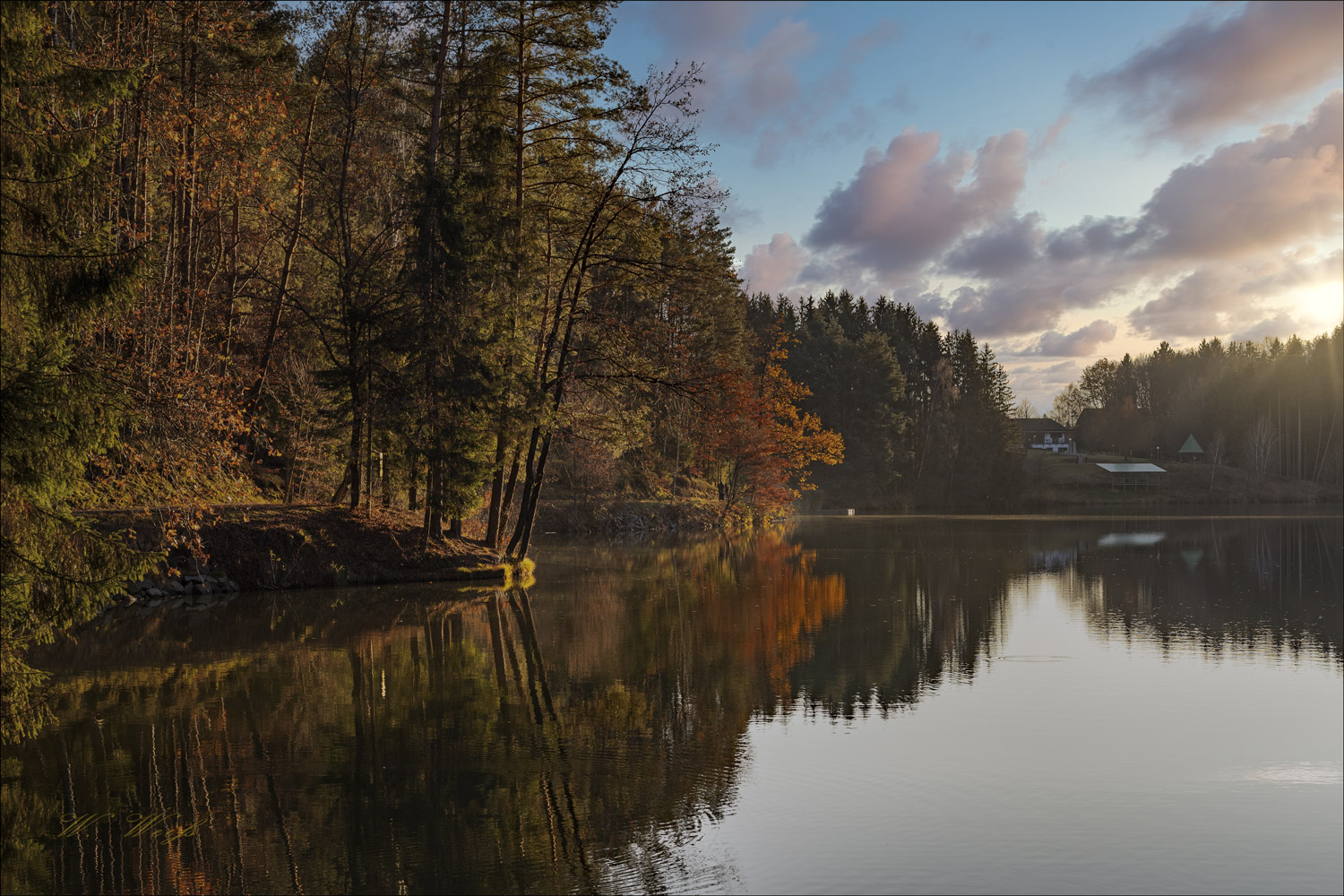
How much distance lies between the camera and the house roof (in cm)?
13688

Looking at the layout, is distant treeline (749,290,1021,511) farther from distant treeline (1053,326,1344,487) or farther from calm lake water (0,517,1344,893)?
calm lake water (0,517,1344,893)

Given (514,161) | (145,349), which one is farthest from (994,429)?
(145,349)

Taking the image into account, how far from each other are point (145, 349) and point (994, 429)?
8275 centimetres

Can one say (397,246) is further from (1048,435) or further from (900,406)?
(1048,435)

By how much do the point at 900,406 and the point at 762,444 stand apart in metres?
50.7

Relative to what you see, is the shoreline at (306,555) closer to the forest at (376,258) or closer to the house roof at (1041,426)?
the forest at (376,258)

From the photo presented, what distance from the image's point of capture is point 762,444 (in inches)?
1900

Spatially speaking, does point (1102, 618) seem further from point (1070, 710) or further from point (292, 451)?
point (292, 451)

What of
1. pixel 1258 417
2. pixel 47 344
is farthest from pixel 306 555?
pixel 1258 417

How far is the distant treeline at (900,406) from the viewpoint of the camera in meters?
84.1

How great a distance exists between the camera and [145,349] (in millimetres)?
18812

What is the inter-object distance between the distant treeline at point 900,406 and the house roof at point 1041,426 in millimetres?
38877

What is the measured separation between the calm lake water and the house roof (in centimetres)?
12220

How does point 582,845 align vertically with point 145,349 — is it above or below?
below
